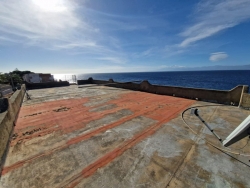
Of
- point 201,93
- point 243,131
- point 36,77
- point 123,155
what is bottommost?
point 123,155

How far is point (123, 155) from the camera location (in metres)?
3.31

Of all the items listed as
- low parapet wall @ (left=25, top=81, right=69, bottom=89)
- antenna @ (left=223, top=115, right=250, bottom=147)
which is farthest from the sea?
antenna @ (left=223, top=115, right=250, bottom=147)

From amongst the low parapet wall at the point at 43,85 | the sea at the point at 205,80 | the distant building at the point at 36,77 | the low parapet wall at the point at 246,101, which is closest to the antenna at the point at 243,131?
the low parapet wall at the point at 246,101

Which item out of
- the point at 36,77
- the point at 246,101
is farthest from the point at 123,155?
the point at 36,77

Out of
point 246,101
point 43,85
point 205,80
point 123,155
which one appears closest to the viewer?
point 123,155

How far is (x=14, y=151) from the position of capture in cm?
355

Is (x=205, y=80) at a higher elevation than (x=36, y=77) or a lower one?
lower

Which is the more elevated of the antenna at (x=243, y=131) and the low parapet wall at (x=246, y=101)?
the antenna at (x=243, y=131)

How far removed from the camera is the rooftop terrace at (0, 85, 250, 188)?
257cm

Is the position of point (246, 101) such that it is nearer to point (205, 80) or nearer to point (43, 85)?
point (43, 85)

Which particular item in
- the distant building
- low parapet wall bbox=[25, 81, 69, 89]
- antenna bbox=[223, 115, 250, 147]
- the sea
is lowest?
the sea

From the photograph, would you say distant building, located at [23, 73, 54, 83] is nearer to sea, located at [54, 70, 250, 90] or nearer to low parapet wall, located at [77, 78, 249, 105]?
low parapet wall, located at [77, 78, 249, 105]

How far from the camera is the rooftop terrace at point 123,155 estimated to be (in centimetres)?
257

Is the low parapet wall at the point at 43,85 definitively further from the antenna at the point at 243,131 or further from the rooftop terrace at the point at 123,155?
the antenna at the point at 243,131
